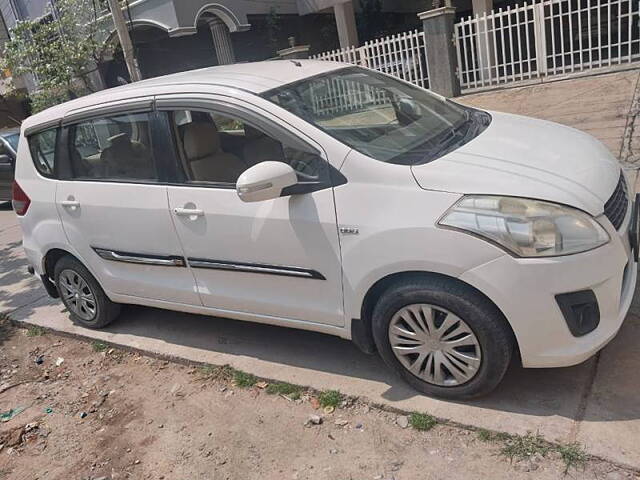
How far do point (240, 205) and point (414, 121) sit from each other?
3.95ft

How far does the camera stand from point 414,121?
138 inches

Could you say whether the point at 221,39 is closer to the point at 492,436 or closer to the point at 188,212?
the point at 188,212

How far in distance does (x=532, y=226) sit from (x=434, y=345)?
776mm

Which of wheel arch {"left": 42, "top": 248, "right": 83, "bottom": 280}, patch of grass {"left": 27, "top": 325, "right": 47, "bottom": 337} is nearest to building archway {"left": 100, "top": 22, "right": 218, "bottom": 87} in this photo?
patch of grass {"left": 27, "top": 325, "right": 47, "bottom": 337}

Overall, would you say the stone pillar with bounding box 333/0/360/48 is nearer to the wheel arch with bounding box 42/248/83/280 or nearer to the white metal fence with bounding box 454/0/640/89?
the white metal fence with bounding box 454/0/640/89

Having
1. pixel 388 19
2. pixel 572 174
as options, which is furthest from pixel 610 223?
pixel 388 19

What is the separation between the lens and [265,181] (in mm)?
2846

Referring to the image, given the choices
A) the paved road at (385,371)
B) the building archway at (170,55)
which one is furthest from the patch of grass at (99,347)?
the building archway at (170,55)

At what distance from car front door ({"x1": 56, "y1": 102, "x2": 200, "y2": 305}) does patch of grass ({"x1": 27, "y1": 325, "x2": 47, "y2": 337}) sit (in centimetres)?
117

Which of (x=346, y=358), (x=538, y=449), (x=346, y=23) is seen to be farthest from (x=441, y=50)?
(x=538, y=449)

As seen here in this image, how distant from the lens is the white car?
A: 8.42 ft

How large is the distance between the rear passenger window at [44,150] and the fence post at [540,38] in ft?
29.1

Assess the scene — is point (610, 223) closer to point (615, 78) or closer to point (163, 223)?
point (163, 223)

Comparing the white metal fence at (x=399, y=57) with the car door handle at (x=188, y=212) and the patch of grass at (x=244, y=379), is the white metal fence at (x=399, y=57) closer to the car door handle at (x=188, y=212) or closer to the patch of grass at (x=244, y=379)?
the car door handle at (x=188, y=212)
